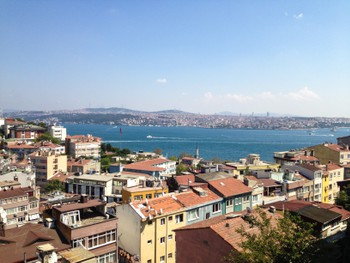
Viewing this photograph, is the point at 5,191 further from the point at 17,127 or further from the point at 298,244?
the point at 17,127

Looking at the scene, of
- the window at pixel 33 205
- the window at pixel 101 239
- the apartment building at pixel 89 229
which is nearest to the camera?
the apartment building at pixel 89 229

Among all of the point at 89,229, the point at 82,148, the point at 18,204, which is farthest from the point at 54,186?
the point at 82,148

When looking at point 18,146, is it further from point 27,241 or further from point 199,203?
point 27,241

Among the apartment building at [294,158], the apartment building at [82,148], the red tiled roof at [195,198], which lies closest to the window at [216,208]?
the red tiled roof at [195,198]

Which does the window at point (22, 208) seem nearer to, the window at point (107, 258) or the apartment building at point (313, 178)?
the window at point (107, 258)

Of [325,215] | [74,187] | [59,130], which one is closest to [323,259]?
[325,215]

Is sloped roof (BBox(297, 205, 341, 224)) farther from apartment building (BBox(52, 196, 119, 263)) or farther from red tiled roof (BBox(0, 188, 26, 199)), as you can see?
red tiled roof (BBox(0, 188, 26, 199))
